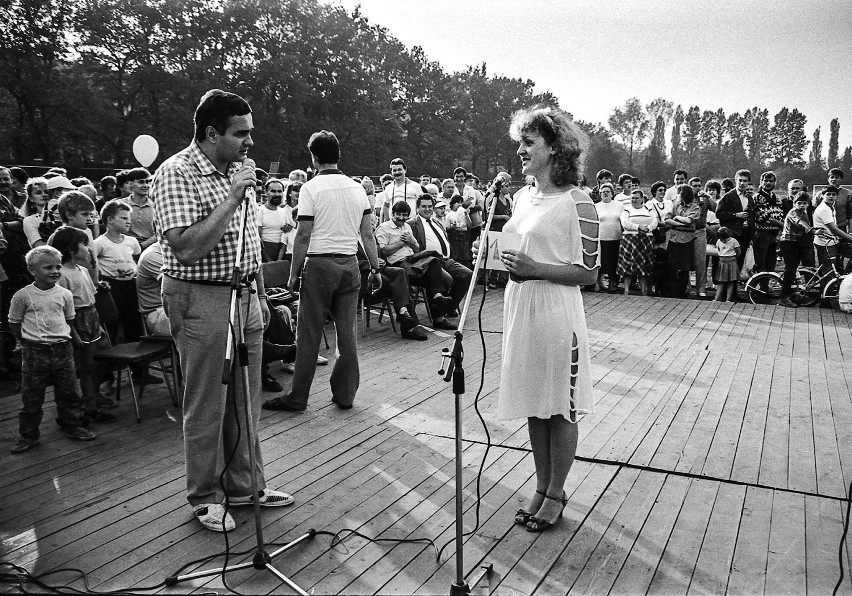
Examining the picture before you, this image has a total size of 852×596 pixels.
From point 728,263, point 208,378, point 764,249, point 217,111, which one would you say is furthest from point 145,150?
point 208,378

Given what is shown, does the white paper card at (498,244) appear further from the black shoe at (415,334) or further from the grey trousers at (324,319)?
the black shoe at (415,334)

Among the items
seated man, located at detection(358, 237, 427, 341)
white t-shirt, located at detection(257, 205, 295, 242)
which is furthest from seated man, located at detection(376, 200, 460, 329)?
white t-shirt, located at detection(257, 205, 295, 242)

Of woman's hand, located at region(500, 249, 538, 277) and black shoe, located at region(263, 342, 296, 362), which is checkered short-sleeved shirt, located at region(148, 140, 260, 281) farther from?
black shoe, located at region(263, 342, 296, 362)

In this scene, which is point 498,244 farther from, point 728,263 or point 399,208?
point 728,263

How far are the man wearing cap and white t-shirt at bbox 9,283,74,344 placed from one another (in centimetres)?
136

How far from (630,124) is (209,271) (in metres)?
106

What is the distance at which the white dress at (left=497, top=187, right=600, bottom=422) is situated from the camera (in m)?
2.95

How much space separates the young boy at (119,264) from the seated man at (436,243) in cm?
346

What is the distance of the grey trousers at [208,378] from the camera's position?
3033mm

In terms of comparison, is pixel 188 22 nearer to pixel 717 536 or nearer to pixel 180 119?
pixel 180 119

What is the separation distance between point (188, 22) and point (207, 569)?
1489 inches

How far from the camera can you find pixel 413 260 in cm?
799

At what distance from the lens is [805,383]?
18.5 ft

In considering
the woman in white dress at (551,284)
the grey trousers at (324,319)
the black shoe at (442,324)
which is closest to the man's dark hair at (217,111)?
the woman in white dress at (551,284)
